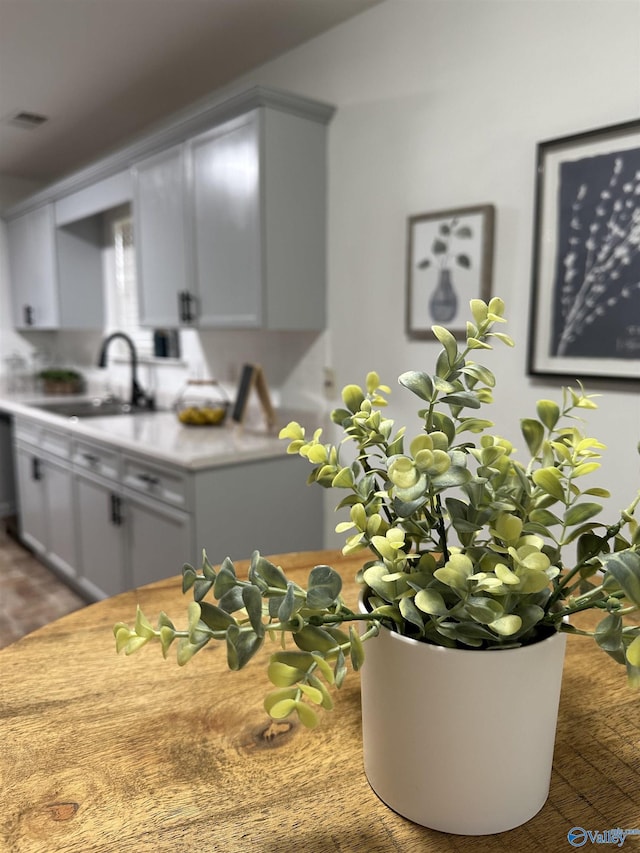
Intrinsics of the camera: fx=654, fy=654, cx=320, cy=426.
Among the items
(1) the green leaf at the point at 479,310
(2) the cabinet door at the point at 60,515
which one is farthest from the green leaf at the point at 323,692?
(2) the cabinet door at the point at 60,515

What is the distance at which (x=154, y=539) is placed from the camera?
257 cm

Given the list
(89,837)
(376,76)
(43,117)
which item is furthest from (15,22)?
(89,837)

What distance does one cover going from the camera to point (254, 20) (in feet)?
8.29

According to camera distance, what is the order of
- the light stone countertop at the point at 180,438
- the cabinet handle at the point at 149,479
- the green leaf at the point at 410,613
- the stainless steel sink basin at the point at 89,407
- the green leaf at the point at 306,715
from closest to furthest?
the green leaf at the point at 306,715 → the green leaf at the point at 410,613 → the light stone countertop at the point at 180,438 → the cabinet handle at the point at 149,479 → the stainless steel sink basin at the point at 89,407

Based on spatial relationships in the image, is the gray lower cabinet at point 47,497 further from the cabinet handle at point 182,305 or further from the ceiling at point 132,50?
the ceiling at point 132,50

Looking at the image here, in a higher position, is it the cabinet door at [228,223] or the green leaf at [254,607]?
the cabinet door at [228,223]

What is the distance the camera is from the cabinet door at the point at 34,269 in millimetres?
4445

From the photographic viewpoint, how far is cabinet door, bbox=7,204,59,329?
4445 millimetres

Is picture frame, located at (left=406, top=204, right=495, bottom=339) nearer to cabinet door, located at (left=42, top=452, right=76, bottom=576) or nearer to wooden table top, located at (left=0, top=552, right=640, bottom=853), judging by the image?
wooden table top, located at (left=0, top=552, right=640, bottom=853)

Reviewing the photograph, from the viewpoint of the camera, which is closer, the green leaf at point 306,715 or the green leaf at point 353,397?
the green leaf at point 306,715

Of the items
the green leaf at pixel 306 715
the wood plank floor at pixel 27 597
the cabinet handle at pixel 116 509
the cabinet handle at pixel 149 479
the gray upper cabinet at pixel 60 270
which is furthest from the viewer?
the gray upper cabinet at pixel 60 270

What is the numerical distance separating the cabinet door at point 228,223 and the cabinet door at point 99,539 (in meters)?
0.90

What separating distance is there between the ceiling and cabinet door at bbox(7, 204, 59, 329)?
0.75 metres

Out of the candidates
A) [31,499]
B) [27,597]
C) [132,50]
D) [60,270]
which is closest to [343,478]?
[132,50]
